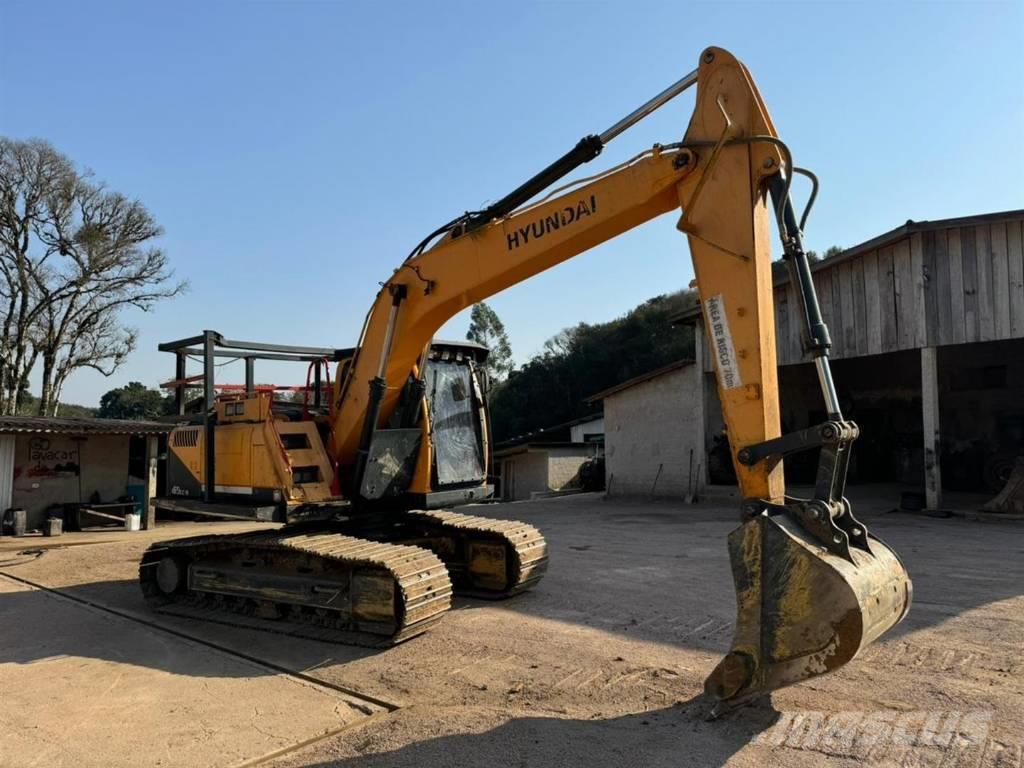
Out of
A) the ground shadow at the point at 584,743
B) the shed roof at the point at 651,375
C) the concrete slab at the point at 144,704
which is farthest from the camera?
the shed roof at the point at 651,375

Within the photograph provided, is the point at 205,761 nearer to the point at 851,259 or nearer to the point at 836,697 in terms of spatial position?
the point at 836,697

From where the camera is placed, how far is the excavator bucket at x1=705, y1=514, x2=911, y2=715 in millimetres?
3547

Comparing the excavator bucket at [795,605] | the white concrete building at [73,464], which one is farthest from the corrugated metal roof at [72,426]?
the excavator bucket at [795,605]

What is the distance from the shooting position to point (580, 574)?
8797 mm

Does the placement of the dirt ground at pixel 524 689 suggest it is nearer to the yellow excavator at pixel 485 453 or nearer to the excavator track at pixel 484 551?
the excavator track at pixel 484 551

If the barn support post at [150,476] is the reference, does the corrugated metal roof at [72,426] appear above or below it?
above

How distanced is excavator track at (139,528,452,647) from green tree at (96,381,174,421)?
45.7m

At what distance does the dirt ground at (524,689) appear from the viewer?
12.6 feet

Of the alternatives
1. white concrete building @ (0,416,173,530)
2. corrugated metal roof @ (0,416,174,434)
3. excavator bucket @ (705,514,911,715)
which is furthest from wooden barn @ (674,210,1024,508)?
white concrete building @ (0,416,173,530)

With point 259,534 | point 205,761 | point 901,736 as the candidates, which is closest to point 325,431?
point 259,534

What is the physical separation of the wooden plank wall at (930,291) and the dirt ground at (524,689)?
22.8ft

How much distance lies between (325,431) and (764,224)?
15.7ft

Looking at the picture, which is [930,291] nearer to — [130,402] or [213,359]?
[213,359]

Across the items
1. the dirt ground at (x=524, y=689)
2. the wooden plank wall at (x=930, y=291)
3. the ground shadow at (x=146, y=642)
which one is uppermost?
the wooden plank wall at (x=930, y=291)
